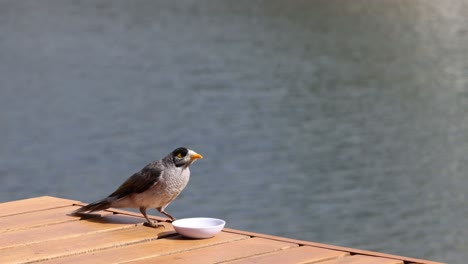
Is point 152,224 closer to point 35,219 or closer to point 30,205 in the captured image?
point 35,219

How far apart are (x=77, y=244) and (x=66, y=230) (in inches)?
9.7

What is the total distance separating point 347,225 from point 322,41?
376 inches

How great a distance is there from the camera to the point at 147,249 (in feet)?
10.6

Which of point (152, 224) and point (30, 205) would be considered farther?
point (30, 205)

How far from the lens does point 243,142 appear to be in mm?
11758

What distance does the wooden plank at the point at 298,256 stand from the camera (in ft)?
10.0

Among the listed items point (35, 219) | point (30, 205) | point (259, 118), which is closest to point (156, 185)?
point (35, 219)

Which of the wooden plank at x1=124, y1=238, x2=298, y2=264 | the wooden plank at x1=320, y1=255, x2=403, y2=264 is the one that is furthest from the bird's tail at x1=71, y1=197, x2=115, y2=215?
the wooden plank at x1=320, y1=255, x2=403, y2=264

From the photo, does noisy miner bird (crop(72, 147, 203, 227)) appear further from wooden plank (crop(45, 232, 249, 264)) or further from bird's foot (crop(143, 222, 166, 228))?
wooden plank (crop(45, 232, 249, 264))

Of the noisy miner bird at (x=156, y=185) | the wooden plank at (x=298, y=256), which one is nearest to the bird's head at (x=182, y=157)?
the noisy miner bird at (x=156, y=185)

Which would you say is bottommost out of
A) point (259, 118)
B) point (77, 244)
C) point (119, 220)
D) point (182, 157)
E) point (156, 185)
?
point (77, 244)

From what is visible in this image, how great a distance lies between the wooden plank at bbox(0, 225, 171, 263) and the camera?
3.13 meters

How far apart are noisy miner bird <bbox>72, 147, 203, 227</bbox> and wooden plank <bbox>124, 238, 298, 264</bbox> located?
44 cm

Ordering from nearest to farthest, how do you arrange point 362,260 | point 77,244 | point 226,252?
point 362,260 < point 226,252 < point 77,244
